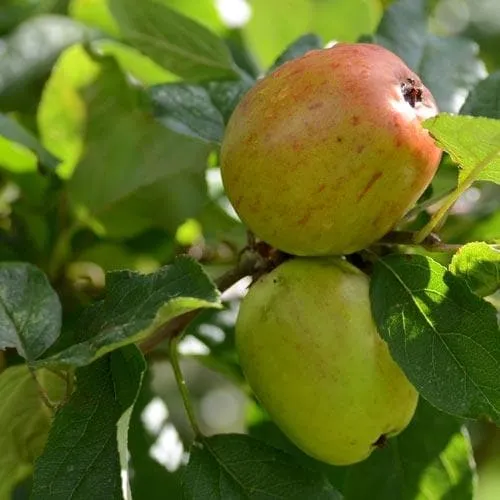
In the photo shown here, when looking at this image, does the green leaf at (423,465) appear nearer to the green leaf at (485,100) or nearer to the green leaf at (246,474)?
the green leaf at (246,474)

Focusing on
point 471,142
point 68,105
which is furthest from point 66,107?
point 471,142

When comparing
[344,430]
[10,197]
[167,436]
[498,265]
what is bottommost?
[167,436]

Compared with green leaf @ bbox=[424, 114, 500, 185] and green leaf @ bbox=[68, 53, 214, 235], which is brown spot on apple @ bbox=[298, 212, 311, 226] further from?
green leaf @ bbox=[68, 53, 214, 235]

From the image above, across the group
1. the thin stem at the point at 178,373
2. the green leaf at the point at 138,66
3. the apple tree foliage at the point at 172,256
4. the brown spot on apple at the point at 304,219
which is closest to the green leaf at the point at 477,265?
the apple tree foliage at the point at 172,256

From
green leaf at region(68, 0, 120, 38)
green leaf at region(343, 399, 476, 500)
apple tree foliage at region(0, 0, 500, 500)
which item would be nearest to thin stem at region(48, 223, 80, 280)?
apple tree foliage at region(0, 0, 500, 500)

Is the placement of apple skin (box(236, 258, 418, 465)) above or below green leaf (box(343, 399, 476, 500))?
above

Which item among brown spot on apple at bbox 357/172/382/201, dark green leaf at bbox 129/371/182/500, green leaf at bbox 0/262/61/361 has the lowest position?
dark green leaf at bbox 129/371/182/500

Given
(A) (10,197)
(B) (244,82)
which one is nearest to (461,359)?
(B) (244,82)

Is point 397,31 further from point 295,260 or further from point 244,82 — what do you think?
point 295,260
